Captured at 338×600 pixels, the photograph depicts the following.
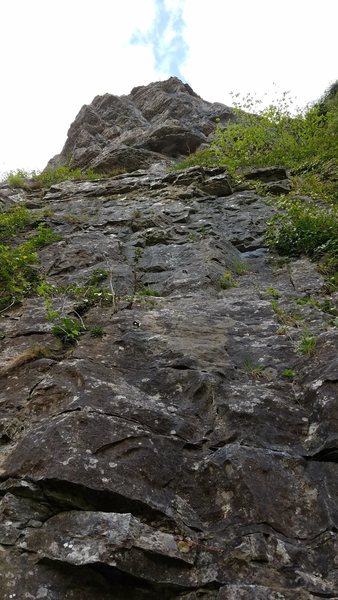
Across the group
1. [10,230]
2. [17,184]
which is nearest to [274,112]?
[17,184]

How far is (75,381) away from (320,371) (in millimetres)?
2793

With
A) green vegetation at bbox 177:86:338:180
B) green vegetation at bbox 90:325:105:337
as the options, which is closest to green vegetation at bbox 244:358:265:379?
green vegetation at bbox 90:325:105:337

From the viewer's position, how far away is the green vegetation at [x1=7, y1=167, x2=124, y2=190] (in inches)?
695

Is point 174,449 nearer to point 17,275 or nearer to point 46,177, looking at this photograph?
point 17,275

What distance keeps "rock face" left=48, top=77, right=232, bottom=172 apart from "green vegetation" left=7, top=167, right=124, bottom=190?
920 mm

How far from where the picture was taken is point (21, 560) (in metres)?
3.70

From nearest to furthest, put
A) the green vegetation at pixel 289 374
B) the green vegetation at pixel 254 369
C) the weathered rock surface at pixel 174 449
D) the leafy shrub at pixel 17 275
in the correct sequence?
the weathered rock surface at pixel 174 449 → the green vegetation at pixel 289 374 → the green vegetation at pixel 254 369 → the leafy shrub at pixel 17 275

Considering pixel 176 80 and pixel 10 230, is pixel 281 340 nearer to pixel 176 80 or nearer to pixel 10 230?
pixel 10 230

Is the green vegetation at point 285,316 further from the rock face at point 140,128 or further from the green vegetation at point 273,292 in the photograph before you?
the rock face at point 140,128

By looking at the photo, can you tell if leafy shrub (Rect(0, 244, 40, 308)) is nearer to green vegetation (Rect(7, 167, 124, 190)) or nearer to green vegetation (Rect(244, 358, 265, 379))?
green vegetation (Rect(244, 358, 265, 379))

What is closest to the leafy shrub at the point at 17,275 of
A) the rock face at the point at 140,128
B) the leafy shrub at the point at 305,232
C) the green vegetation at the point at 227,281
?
the green vegetation at the point at 227,281

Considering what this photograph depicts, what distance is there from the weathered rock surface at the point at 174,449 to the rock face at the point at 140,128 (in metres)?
12.1

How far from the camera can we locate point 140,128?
23.3m

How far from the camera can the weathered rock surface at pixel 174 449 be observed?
370 cm
